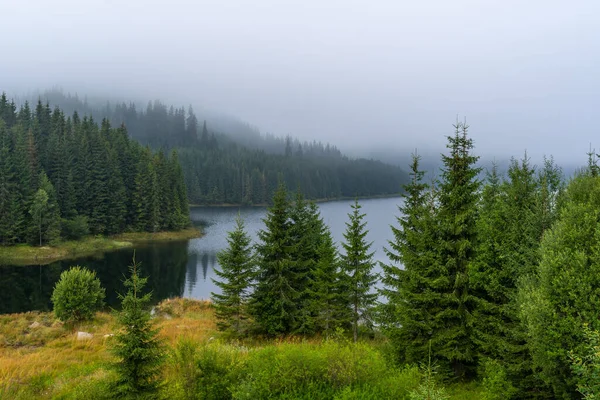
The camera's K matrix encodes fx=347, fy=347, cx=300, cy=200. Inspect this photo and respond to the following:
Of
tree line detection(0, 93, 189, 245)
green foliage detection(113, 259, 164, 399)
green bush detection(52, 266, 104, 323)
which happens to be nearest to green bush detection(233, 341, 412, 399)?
green foliage detection(113, 259, 164, 399)

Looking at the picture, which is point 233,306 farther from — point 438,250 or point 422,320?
point 438,250

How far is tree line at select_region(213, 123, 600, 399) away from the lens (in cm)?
1192

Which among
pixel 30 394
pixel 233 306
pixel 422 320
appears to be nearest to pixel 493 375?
pixel 422 320

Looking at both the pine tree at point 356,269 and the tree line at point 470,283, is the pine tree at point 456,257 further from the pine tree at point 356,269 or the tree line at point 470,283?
the pine tree at point 356,269

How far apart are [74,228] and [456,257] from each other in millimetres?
70664

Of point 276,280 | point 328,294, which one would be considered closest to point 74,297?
point 276,280

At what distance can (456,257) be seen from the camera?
1689 centimetres

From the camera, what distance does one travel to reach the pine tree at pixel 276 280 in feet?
78.7

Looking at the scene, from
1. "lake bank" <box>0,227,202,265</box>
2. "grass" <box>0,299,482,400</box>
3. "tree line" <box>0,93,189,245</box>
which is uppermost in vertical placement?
"tree line" <box>0,93,189,245</box>

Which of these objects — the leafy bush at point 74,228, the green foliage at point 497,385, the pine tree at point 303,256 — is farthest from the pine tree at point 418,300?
the leafy bush at point 74,228

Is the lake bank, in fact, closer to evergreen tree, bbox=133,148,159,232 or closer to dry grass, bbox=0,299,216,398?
evergreen tree, bbox=133,148,159,232

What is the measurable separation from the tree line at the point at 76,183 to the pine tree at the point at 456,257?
6658 cm

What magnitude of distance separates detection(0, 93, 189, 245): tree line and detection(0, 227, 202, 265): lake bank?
82.3 inches

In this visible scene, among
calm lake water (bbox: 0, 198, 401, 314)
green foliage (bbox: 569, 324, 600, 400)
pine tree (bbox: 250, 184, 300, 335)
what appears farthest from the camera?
calm lake water (bbox: 0, 198, 401, 314)
